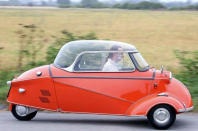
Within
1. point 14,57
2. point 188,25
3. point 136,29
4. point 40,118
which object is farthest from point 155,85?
point 188,25

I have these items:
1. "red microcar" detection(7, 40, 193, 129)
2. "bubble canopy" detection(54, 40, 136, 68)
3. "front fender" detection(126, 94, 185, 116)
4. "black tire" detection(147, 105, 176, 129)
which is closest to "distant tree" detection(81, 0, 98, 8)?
"bubble canopy" detection(54, 40, 136, 68)

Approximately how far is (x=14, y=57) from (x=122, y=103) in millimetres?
8590

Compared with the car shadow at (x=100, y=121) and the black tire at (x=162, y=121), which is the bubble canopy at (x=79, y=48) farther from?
the black tire at (x=162, y=121)

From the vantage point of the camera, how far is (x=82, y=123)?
283 inches

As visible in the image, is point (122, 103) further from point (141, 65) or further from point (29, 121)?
point (29, 121)

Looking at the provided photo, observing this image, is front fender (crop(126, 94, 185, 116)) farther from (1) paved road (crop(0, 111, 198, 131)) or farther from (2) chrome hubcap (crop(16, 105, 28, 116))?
(2) chrome hubcap (crop(16, 105, 28, 116))

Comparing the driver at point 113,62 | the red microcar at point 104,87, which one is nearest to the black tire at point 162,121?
the red microcar at point 104,87

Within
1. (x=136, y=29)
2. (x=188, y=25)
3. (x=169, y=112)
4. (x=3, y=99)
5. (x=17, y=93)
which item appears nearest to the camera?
(x=169, y=112)

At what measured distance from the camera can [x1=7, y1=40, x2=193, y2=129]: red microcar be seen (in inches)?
265

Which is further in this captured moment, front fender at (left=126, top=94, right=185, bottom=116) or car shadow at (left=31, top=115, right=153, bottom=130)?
car shadow at (left=31, top=115, right=153, bottom=130)

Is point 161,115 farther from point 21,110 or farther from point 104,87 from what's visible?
point 21,110

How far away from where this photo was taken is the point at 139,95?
682 centimetres

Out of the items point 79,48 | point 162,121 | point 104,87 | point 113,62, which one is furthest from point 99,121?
point 79,48

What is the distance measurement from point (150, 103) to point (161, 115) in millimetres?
270
